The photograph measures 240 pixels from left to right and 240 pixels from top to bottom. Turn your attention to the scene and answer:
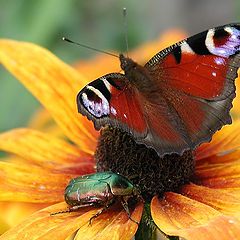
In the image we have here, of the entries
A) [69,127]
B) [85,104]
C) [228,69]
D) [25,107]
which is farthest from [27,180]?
[25,107]

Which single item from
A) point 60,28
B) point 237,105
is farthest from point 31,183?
point 60,28

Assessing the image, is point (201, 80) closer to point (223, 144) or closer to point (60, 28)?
point (223, 144)

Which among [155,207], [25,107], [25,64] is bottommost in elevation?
[25,107]

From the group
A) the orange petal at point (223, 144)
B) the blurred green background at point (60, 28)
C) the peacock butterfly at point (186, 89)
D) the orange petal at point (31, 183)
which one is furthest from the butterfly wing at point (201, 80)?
the blurred green background at point (60, 28)

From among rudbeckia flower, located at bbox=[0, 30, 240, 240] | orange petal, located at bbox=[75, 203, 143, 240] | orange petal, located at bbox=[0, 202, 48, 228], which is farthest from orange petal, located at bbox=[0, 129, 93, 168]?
orange petal, located at bbox=[75, 203, 143, 240]

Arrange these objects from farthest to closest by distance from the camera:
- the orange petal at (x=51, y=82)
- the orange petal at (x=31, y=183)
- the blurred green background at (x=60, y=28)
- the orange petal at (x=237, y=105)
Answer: the blurred green background at (x=60, y=28) < the orange petal at (x=237, y=105) < the orange petal at (x=51, y=82) < the orange petal at (x=31, y=183)

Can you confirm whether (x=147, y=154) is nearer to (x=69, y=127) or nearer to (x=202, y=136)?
(x=202, y=136)

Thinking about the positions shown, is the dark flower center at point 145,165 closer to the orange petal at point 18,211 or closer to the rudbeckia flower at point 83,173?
the rudbeckia flower at point 83,173
